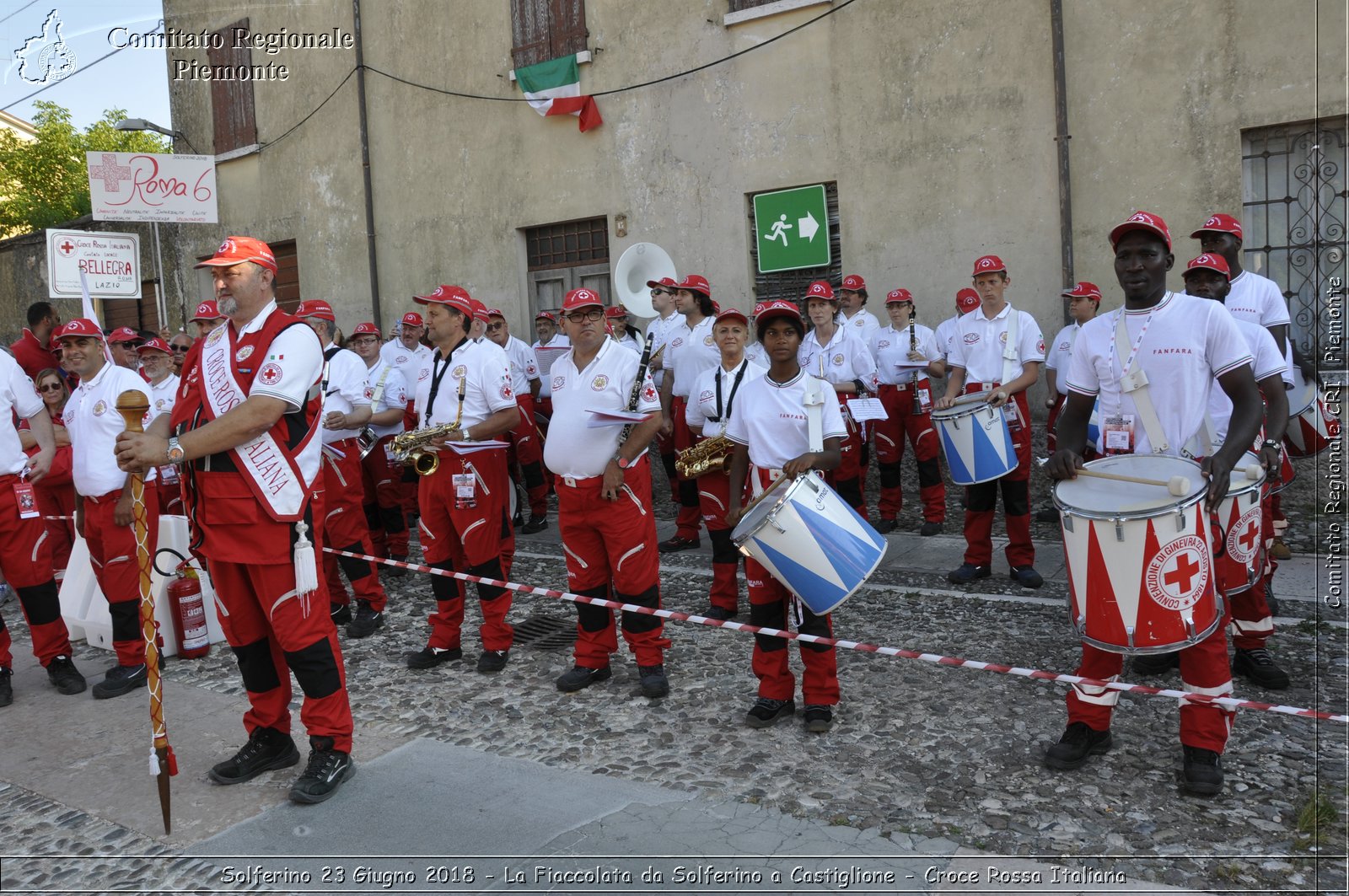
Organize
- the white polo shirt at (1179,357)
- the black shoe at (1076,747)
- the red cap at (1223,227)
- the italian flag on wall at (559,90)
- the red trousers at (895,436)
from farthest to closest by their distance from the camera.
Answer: the italian flag on wall at (559,90) < the red trousers at (895,436) < the red cap at (1223,227) < the black shoe at (1076,747) < the white polo shirt at (1179,357)

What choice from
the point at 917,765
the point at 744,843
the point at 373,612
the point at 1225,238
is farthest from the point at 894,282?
the point at 744,843

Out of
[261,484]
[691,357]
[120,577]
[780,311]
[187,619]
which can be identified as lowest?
[187,619]

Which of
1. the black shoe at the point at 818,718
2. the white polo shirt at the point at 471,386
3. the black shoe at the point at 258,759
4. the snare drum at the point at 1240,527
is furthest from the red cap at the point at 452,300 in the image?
the snare drum at the point at 1240,527

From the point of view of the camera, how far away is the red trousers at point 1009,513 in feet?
23.9

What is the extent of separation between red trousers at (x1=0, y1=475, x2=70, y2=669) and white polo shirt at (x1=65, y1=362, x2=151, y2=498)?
0.35 metres

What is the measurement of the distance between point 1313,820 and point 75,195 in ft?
104

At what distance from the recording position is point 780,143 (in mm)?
11758

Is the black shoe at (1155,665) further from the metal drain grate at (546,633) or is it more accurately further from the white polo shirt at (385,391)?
the white polo shirt at (385,391)

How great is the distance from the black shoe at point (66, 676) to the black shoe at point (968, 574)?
5674 millimetres

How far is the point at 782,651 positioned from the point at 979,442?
268cm

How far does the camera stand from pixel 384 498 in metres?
8.91

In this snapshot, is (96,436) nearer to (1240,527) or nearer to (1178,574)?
(1178,574)

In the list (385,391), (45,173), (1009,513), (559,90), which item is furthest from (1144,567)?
(45,173)

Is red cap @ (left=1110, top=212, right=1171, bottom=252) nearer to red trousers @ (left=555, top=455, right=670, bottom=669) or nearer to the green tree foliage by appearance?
red trousers @ (left=555, top=455, right=670, bottom=669)
